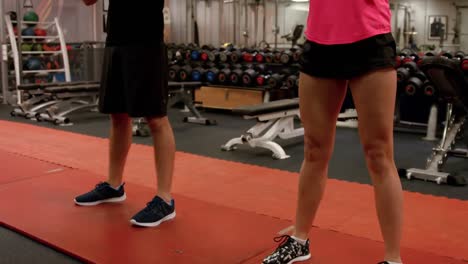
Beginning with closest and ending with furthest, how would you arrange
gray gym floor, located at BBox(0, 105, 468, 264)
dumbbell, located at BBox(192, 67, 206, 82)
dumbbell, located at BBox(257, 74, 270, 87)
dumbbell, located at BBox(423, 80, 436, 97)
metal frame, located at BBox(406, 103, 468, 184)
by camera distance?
1. gray gym floor, located at BBox(0, 105, 468, 264)
2. metal frame, located at BBox(406, 103, 468, 184)
3. dumbbell, located at BBox(423, 80, 436, 97)
4. dumbbell, located at BBox(257, 74, 270, 87)
5. dumbbell, located at BBox(192, 67, 206, 82)

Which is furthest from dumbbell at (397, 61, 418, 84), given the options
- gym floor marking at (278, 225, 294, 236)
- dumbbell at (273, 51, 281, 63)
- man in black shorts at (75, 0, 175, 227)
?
man in black shorts at (75, 0, 175, 227)

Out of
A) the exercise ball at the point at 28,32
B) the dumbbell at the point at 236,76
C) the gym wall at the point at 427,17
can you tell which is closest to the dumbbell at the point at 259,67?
the dumbbell at the point at 236,76

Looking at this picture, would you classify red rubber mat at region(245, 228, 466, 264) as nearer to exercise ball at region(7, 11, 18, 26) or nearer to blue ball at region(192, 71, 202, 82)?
blue ball at region(192, 71, 202, 82)

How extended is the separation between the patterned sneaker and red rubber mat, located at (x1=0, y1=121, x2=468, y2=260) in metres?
0.43

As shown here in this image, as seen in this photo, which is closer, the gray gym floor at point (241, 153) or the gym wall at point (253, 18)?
the gray gym floor at point (241, 153)

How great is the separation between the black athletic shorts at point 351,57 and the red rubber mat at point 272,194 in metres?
0.82

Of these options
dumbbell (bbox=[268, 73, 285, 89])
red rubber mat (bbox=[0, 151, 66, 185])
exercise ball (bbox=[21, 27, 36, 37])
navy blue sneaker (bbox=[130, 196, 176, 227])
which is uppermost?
exercise ball (bbox=[21, 27, 36, 37])

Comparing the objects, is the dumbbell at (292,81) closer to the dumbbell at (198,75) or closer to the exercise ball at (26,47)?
the dumbbell at (198,75)

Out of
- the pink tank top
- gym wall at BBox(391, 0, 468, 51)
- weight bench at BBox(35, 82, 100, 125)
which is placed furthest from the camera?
gym wall at BBox(391, 0, 468, 51)

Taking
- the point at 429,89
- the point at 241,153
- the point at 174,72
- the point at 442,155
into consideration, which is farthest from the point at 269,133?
the point at 174,72

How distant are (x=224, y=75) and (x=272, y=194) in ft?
10.7

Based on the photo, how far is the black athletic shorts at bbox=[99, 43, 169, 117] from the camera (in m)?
2.01

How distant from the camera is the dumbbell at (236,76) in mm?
5668

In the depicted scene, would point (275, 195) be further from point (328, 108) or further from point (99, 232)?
point (328, 108)
